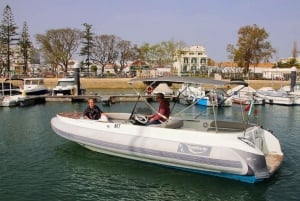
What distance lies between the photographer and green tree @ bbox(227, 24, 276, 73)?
78.6m

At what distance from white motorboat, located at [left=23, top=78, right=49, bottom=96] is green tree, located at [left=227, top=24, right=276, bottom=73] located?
167 ft

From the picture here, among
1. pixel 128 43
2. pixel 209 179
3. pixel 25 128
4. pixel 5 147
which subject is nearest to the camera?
pixel 209 179

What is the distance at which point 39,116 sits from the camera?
2580 cm

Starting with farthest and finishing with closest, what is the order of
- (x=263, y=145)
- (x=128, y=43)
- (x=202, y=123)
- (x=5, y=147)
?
1. (x=128, y=43)
2. (x=5, y=147)
3. (x=202, y=123)
4. (x=263, y=145)

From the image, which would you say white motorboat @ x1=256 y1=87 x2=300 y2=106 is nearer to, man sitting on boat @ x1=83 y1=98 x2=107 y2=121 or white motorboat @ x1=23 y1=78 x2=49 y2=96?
white motorboat @ x1=23 y1=78 x2=49 y2=96

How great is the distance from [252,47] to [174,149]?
73201mm

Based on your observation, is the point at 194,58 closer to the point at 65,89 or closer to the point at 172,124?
the point at 65,89

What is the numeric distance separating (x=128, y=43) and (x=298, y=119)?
71.3 metres

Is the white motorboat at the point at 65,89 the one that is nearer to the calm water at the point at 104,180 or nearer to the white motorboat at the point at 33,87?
the white motorboat at the point at 33,87

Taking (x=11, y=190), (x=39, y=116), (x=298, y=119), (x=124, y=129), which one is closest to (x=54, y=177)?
(x=11, y=190)

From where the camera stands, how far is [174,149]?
34.7 feet

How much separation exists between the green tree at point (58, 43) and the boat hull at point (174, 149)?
71.6 m

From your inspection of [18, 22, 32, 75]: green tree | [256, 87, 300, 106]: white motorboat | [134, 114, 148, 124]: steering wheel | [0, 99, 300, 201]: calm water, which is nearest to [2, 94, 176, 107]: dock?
[256, 87, 300, 106]: white motorboat

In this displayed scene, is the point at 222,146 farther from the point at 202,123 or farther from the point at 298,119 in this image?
the point at 298,119
